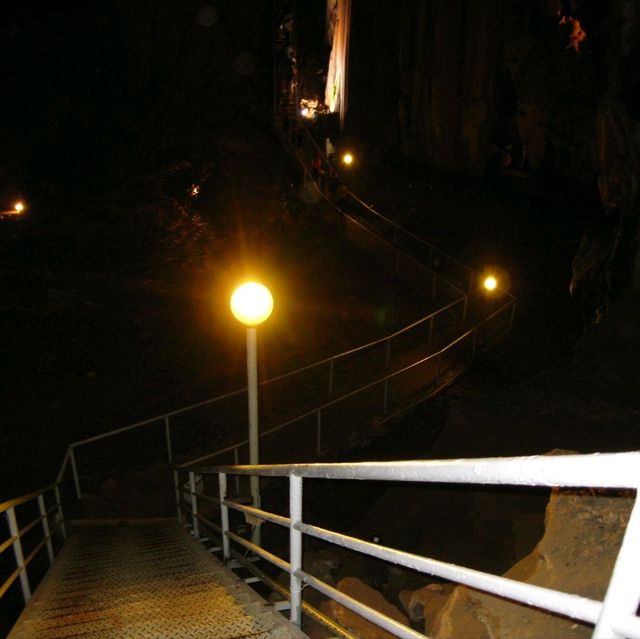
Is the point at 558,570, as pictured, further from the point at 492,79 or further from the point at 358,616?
the point at 492,79

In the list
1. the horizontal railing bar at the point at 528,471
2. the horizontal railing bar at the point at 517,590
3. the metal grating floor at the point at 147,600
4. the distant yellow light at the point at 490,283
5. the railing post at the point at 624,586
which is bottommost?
the metal grating floor at the point at 147,600

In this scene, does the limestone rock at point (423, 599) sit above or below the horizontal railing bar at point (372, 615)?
below

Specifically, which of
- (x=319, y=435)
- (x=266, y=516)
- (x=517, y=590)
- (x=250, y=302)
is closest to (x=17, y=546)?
(x=266, y=516)

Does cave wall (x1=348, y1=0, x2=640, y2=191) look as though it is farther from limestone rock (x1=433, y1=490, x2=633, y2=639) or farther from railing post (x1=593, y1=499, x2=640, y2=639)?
railing post (x1=593, y1=499, x2=640, y2=639)

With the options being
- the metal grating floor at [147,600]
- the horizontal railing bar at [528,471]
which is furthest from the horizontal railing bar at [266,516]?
the horizontal railing bar at [528,471]

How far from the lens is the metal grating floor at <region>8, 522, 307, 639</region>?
2.51 meters

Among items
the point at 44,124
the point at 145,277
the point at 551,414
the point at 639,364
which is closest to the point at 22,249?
the point at 145,277

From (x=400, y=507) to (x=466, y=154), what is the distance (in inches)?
626

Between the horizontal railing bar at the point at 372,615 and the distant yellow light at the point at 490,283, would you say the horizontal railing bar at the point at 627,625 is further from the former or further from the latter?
the distant yellow light at the point at 490,283

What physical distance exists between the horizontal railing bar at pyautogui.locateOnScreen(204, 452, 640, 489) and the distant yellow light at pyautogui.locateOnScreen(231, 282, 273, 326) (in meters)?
2.31

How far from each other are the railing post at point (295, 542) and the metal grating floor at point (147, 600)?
0.09 m

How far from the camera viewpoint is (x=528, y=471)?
99 cm

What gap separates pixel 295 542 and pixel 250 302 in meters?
1.95

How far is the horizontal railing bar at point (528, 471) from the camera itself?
2.70ft
